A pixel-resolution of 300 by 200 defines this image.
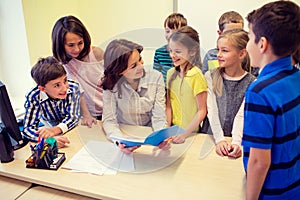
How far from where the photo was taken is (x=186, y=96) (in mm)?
1372

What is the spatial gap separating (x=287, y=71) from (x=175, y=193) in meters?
0.52

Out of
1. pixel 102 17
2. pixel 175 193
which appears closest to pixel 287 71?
pixel 175 193

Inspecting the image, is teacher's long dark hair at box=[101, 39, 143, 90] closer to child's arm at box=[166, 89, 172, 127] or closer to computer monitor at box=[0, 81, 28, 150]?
child's arm at box=[166, 89, 172, 127]

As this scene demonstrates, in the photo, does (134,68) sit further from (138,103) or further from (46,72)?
(46,72)

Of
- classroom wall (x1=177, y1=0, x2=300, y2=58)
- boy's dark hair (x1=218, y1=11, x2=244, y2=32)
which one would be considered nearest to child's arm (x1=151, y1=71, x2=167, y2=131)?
boy's dark hair (x1=218, y1=11, x2=244, y2=32)

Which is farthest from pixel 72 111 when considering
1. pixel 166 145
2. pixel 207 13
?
pixel 207 13

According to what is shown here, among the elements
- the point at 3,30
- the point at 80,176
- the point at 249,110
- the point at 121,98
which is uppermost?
the point at 3,30

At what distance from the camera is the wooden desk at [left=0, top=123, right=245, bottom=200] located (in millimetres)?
936

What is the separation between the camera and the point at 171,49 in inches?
60.3

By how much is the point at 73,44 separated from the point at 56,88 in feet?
1.23

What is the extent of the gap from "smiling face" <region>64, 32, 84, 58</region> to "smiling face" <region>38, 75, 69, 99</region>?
1.05 feet

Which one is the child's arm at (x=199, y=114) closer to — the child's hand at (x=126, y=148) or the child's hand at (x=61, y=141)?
the child's hand at (x=126, y=148)

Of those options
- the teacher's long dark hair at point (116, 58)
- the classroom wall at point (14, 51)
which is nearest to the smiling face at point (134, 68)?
the teacher's long dark hair at point (116, 58)

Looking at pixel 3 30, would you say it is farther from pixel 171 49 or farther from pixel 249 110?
pixel 249 110
